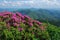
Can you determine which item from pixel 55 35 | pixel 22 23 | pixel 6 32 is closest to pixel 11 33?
pixel 6 32

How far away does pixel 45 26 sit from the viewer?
9812mm

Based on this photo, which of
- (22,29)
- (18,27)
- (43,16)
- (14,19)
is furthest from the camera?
(43,16)

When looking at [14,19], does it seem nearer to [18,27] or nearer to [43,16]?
[18,27]

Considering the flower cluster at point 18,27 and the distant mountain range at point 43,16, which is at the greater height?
the flower cluster at point 18,27

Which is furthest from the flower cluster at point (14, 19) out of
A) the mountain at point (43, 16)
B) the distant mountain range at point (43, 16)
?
the mountain at point (43, 16)

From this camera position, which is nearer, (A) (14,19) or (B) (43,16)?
(A) (14,19)

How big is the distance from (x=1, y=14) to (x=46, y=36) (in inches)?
67.9

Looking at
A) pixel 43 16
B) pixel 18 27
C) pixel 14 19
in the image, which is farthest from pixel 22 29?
pixel 43 16

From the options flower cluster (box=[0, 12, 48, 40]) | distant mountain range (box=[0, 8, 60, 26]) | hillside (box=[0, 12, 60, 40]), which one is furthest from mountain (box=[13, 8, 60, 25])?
flower cluster (box=[0, 12, 48, 40])

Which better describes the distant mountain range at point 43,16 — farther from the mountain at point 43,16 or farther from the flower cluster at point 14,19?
the flower cluster at point 14,19

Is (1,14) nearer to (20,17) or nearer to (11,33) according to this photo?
(20,17)

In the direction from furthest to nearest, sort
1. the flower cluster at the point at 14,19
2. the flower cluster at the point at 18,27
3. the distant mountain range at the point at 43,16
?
the distant mountain range at the point at 43,16 < the flower cluster at the point at 14,19 < the flower cluster at the point at 18,27

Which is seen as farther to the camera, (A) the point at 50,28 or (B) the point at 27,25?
(A) the point at 50,28

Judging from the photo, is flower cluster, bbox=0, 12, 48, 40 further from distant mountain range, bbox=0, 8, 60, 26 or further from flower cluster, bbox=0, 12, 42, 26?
distant mountain range, bbox=0, 8, 60, 26
